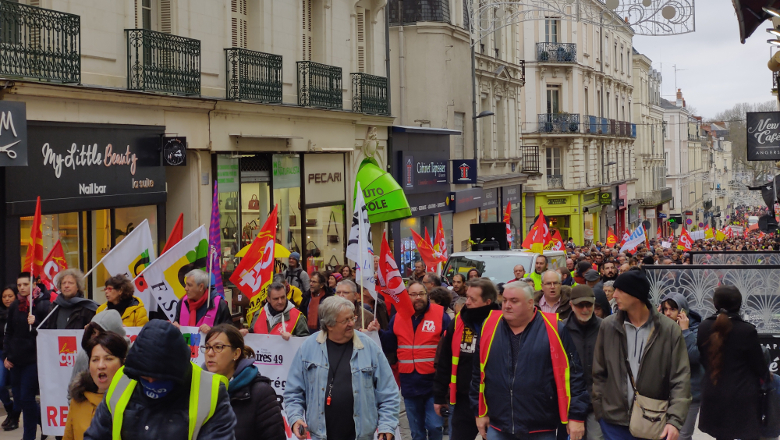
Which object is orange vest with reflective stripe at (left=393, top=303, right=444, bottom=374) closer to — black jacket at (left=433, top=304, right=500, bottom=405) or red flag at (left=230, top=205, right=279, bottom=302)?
black jacket at (left=433, top=304, right=500, bottom=405)

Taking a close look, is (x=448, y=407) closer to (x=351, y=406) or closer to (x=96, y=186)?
(x=351, y=406)

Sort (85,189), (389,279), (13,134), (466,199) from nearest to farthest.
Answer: (389,279) → (13,134) → (85,189) → (466,199)

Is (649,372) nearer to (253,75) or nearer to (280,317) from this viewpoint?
(280,317)

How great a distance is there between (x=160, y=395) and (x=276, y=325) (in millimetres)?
4850

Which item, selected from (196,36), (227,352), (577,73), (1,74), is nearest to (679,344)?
(227,352)

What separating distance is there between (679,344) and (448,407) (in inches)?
87.1

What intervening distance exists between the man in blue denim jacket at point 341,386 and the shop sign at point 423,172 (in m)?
20.6

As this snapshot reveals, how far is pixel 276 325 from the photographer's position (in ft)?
28.5

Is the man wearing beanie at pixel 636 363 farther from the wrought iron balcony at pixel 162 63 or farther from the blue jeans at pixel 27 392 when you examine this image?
the wrought iron balcony at pixel 162 63

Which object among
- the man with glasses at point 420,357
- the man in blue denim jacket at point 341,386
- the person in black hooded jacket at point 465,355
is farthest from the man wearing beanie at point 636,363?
the man with glasses at point 420,357

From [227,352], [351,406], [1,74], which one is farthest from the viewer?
[1,74]

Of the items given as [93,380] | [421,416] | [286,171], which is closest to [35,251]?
[421,416]

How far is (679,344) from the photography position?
6207 mm

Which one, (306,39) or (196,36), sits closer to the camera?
(196,36)
